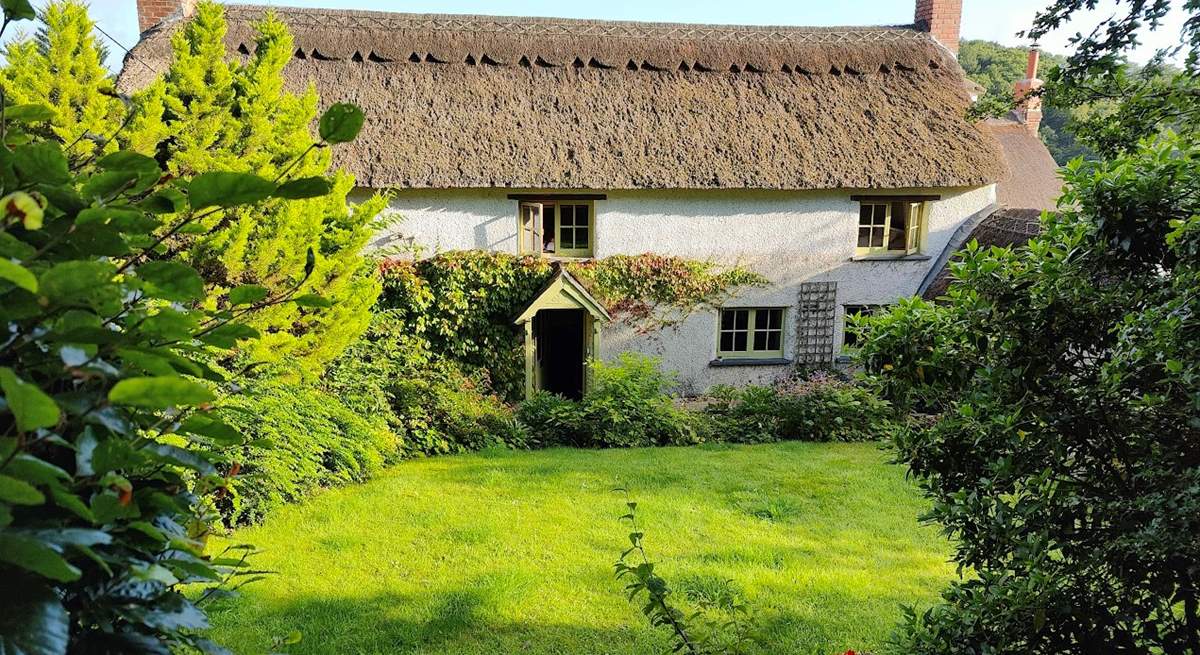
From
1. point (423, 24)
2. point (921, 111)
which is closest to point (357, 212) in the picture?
point (423, 24)

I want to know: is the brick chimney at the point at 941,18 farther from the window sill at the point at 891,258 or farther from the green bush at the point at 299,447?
the green bush at the point at 299,447

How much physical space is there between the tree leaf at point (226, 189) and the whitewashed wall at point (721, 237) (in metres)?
9.37

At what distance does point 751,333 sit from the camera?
11250mm

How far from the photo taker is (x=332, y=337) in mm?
6812

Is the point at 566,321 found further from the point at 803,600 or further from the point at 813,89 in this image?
the point at 803,600

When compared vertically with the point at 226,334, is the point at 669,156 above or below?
above

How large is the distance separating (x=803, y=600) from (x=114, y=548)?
4.41 m

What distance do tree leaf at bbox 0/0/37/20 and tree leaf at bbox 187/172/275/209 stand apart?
1.14 feet

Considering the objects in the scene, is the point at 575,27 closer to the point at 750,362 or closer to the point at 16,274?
the point at 750,362

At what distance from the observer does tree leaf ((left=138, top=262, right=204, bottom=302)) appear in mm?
943

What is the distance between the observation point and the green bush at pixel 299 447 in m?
5.66

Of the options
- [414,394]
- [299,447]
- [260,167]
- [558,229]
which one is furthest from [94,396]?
[558,229]

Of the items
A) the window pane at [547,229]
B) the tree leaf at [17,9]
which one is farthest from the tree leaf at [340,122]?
the window pane at [547,229]

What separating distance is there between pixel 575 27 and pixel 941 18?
6.85m
